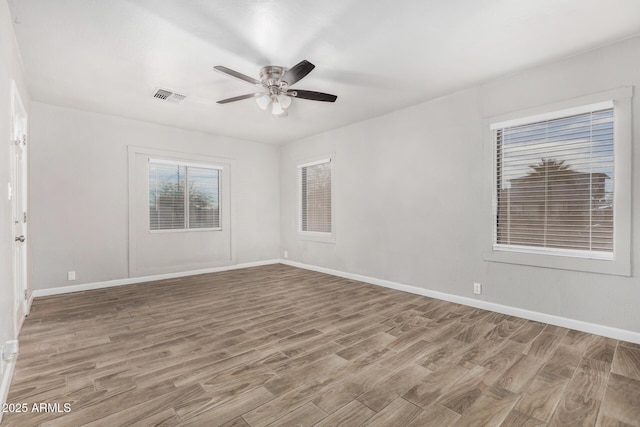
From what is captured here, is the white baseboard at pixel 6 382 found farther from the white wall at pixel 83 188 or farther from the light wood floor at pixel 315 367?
the white wall at pixel 83 188

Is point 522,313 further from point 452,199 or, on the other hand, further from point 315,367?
point 315,367

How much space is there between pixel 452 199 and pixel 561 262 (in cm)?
132

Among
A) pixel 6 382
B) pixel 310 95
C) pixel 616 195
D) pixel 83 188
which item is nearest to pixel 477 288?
pixel 616 195

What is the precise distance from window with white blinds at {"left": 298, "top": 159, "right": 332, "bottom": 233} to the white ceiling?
2166mm

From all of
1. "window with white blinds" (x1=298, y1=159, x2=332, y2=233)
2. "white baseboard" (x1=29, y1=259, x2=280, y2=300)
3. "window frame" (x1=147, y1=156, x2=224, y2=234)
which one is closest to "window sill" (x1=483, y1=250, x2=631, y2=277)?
"window with white blinds" (x1=298, y1=159, x2=332, y2=233)

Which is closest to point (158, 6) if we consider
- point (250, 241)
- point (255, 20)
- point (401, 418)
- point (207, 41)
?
point (207, 41)

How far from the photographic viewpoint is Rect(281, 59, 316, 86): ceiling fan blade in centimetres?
261

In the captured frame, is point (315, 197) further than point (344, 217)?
Yes

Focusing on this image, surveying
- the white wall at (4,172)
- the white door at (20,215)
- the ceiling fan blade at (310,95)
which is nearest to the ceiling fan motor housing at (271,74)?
the ceiling fan blade at (310,95)

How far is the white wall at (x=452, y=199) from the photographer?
287 cm

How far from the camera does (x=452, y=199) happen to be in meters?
3.97

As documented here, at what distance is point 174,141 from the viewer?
5484mm

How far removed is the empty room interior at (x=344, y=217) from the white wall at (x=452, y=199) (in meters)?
0.03

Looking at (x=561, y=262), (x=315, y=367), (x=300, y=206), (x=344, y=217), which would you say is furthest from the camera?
(x=300, y=206)
